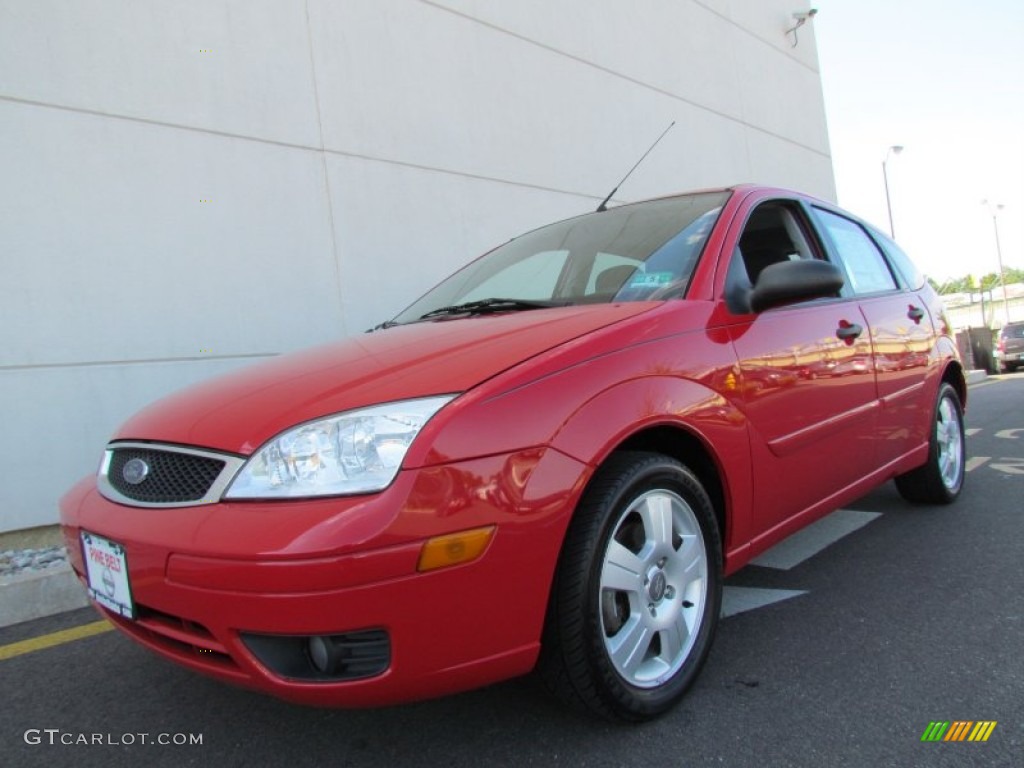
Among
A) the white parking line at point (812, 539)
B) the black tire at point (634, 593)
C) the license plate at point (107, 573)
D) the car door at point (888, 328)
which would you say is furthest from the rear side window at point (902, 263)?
the license plate at point (107, 573)

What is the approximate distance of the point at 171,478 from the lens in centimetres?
171

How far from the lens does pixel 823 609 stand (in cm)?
253

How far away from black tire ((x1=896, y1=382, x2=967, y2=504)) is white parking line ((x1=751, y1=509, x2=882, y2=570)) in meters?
0.25

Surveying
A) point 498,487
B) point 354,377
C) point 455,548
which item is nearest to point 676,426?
point 498,487

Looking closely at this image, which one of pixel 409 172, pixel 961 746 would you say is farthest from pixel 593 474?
pixel 409 172

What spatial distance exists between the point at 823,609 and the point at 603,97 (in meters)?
7.12

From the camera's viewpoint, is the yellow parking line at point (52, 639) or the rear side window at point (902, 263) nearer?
the yellow parking line at point (52, 639)

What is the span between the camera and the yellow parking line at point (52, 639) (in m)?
2.72

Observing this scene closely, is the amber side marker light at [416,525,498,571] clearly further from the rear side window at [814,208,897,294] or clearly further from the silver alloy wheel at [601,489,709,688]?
the rear side window at [814,208,897,294]

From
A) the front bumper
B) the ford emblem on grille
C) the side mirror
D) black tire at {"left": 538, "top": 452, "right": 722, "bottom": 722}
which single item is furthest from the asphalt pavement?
the side mirror

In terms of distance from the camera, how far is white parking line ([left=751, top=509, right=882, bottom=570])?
10.2 ft

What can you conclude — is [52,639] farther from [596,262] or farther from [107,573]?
[596,262]

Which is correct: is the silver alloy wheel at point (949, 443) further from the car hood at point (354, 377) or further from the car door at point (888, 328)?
the car hood at point (354, 377)

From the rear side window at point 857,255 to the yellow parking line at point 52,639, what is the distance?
3.41m
